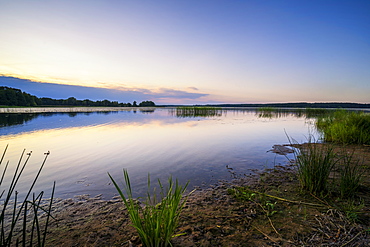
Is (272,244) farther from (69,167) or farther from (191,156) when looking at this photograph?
(69,167)

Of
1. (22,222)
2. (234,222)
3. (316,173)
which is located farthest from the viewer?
(316,173)

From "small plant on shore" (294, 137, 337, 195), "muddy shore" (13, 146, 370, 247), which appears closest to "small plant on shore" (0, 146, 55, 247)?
"muddy shore" (13, 146, 370, 247)

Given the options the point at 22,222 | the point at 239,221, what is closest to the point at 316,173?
the point at 239,221

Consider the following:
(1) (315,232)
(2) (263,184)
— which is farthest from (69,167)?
(1) (315,232)

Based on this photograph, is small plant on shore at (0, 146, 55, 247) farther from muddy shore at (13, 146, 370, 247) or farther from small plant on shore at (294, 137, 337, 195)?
small plant on shore at (294, 137, 337, 195)

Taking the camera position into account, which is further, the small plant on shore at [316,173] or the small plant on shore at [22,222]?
the small plant on shore at [316,173]

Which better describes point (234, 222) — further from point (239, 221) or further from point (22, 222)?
point (22, 222)

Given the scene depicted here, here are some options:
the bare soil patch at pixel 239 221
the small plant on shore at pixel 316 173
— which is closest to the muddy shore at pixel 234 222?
the bare soil patch at pixel 239 221

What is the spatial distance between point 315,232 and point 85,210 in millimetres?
3993

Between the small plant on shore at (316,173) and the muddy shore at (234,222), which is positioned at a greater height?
the small plant on shore at (316,173)

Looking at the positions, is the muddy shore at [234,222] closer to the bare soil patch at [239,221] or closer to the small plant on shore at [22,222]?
the bare soil patch at [239,221]

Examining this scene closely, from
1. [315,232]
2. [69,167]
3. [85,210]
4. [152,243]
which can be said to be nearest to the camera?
[152,243]

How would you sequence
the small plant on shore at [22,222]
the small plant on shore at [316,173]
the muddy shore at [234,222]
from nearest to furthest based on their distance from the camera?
the small plant on shore at [22,222], the muddy shore at [234,222], the small plant on shore at [316,173]

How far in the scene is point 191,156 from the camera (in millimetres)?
7766
